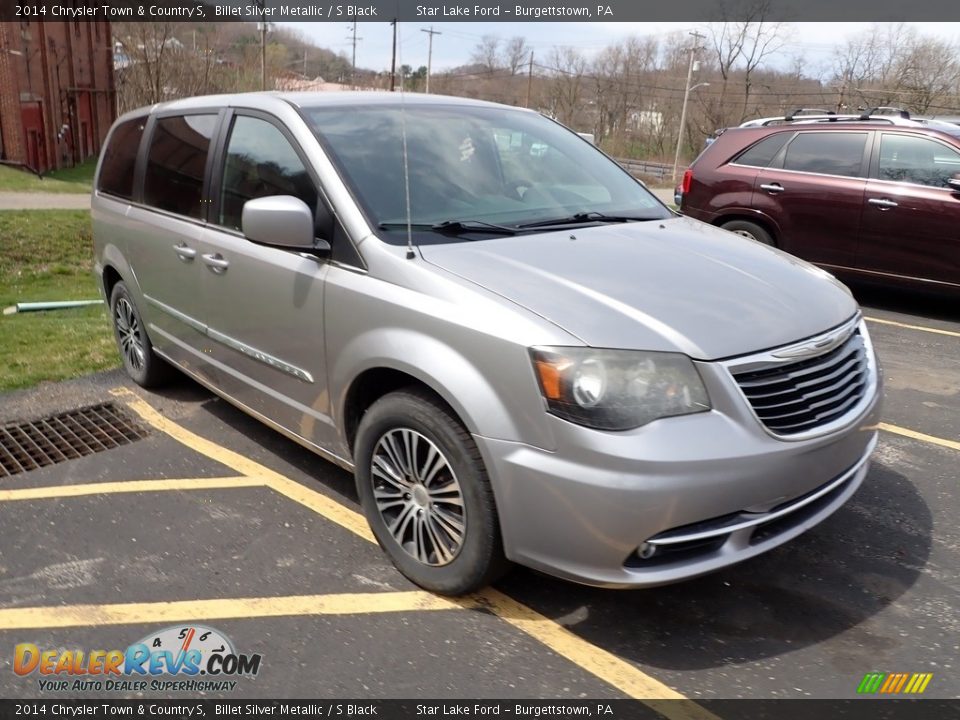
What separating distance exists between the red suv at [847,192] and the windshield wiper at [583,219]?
4.77m

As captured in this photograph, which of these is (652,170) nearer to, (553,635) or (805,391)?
(805,391)

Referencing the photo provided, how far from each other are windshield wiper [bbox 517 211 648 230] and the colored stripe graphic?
2133 millimetres

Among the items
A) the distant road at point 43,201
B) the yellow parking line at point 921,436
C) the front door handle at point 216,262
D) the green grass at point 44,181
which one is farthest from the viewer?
the green grass at point 44,181

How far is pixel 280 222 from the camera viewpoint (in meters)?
3.16

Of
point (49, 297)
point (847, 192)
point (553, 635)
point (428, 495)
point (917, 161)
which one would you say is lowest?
point (49, 297)


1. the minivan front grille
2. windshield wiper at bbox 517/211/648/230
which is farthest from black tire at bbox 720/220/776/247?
the minivan front grille

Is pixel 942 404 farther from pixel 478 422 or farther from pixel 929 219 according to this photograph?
pixel 478 422

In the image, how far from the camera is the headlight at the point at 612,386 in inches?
Result: 97.7

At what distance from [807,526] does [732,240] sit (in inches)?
57.4

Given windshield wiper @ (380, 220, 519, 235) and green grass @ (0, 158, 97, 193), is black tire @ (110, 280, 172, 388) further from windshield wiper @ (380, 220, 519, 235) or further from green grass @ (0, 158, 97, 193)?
green grass @ (0, 158, 97, 193)

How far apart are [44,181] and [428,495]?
24.8 m

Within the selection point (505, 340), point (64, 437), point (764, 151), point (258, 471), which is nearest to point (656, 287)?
point (505, 340)

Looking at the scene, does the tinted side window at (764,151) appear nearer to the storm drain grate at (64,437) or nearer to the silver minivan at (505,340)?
the silver minivan at (505,340)

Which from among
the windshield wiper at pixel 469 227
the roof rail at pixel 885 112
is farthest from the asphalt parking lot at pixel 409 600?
the roof rail at pixel 885 112
